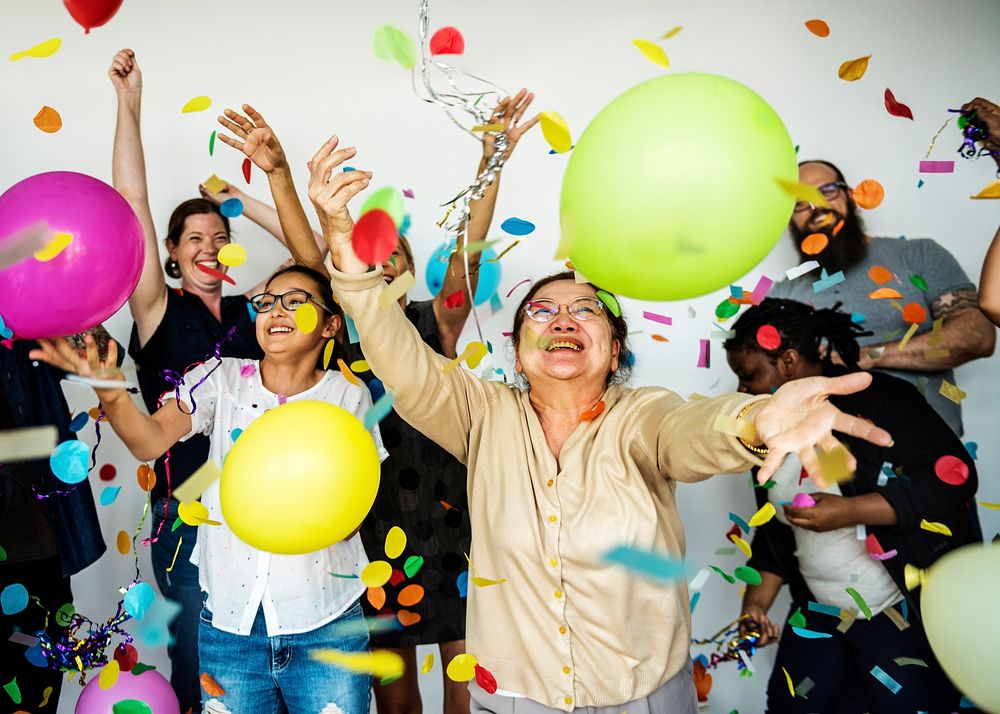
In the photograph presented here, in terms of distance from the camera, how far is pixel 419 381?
1655 mm

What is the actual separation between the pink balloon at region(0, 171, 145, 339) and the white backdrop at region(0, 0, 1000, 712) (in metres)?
1.16

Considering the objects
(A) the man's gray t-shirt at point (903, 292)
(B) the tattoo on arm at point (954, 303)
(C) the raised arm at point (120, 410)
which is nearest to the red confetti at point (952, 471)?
(A) the man's gray t-shirt at point (903, 292)

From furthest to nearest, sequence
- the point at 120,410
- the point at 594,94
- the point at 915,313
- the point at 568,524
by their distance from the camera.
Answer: the point at 594,94 < the point at 915,313 < the point at 120,410 < the point at 568,524

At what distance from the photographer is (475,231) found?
2092mm

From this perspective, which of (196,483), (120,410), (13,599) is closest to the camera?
(196,483)

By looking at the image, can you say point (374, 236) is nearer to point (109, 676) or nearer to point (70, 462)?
point (70, 462)

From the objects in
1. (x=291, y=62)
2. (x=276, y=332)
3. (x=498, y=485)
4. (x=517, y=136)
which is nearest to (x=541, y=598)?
(x=498, y=485)

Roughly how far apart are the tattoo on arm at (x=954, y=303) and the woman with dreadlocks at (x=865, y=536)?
1.10 ft

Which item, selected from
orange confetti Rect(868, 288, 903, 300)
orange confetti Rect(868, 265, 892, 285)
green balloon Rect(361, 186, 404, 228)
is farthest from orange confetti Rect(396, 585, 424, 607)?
orange confetti Rect(868, 265, 892, 285)

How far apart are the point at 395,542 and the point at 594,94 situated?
5.57 feet

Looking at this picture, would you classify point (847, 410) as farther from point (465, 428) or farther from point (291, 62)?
point (291, 62)

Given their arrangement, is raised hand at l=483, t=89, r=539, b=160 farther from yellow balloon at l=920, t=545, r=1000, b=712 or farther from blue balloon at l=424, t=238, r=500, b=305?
yellow balloon at l=920, t=545, r=1000, b=712

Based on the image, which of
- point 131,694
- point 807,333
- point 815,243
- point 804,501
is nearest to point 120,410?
point 131,694

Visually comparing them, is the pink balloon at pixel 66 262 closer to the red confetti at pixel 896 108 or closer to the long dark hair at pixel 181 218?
the long dark hair at pixel 181 218
